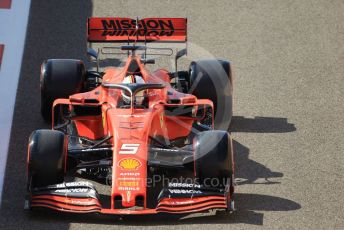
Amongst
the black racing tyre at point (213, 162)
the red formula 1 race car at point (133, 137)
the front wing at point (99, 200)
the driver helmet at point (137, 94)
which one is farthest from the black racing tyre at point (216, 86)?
the front wing at point (99, 200)

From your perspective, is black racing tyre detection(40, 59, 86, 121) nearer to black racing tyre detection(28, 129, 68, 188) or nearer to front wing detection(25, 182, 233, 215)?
black racing tyre detection(28, 129, 68, 188)

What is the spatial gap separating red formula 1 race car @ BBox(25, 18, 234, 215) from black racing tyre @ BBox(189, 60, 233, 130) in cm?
1

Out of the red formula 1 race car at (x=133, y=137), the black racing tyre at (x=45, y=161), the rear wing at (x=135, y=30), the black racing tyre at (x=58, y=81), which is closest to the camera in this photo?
the red formula 1 race car at (x=133, y=137)

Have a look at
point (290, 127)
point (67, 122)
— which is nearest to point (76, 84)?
point (67, 122)

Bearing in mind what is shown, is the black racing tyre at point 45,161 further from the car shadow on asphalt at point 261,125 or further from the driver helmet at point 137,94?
the car shadow on asphalt at point 261,125

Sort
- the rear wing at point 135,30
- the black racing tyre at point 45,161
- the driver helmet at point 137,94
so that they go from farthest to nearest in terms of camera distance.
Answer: the rear wing at point 135,30 < the driver helmet at point 137,94 < the black racing tyre at point 45,161

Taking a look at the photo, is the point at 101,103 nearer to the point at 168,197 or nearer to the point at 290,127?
the point at 168,197

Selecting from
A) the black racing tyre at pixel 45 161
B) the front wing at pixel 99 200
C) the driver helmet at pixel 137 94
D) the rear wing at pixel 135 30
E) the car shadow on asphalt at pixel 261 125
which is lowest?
the front wing at pixel 99 200

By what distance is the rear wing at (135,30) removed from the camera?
50.9 feet

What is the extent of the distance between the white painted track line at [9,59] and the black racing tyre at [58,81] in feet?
2.46

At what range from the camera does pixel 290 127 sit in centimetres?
1530

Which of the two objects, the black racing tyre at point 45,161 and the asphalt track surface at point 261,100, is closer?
the black racing tyre at point 45,161

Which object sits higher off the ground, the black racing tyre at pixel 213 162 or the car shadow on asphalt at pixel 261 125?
the car shadow on asphalt at pixel 261 125

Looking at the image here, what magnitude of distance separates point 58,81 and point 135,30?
1.55m
